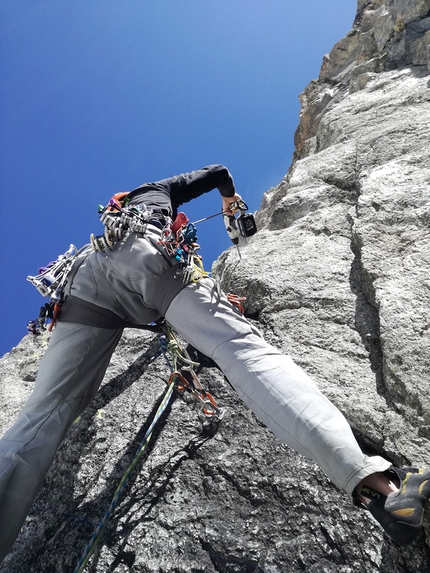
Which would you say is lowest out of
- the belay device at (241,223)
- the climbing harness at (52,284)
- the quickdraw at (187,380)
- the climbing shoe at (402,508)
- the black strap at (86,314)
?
the climbing shoe at (402,508)

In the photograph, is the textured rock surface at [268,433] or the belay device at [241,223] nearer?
the textured rock surface at [268,433]

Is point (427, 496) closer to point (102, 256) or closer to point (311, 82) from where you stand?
point (102, 256)

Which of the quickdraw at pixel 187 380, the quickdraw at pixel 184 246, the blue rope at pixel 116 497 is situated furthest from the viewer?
the quickdraw at pixel 187 380

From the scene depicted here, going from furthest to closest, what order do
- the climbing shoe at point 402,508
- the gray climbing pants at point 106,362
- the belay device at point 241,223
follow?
the belay device at point 241,223 < the gray climbing pants at point 106,362 < the climbing shoe at point 402,508

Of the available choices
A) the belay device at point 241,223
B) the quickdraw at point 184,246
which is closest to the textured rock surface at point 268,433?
the belay device at point 241,223

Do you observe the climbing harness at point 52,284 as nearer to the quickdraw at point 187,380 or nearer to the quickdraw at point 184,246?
the quickdraw at point 184,246

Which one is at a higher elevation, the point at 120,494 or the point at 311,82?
the point at 311,82

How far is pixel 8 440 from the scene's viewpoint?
7.43ft

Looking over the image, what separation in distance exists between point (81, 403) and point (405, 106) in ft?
19.0

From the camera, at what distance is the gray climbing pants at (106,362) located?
5.97ft

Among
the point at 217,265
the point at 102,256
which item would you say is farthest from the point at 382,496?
the point at 217,265

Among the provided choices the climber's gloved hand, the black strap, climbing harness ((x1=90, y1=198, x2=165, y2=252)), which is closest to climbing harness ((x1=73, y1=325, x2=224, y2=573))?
the black strap

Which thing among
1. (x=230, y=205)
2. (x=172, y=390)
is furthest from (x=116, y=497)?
(x=230, y=205)

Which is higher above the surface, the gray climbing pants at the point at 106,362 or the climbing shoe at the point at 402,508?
the gray climbing pants at the point at 106,362
